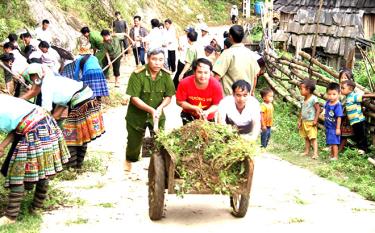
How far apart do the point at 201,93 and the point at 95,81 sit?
2.21 metres

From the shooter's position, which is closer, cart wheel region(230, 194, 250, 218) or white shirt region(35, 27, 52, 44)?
cart wheel region(230, 194, 250, 218)

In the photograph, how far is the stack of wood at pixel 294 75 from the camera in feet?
40.3

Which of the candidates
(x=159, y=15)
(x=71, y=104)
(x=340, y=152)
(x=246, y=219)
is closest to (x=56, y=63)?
(x=71, y=104)

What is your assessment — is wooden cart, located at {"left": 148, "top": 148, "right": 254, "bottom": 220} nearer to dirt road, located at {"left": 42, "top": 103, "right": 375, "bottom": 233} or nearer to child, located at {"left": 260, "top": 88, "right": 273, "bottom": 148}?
dirt road, located at {"left": 42, "top": 103, "right": 375, "bottom": 233}

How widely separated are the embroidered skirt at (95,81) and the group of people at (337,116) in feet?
10.6

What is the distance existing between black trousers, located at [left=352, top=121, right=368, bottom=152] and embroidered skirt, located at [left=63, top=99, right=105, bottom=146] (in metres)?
4.22

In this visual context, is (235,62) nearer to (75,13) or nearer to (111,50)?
(111,50)

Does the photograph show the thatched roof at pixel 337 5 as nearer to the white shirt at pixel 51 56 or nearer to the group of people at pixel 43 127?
the white shirt at pixel 51 56

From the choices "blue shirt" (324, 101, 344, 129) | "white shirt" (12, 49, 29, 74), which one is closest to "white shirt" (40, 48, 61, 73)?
"white shirt" (12, 49, 29, 74)

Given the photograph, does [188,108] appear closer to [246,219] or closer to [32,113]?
[246,219]

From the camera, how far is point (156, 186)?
618 centimetres

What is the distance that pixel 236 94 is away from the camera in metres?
6.89

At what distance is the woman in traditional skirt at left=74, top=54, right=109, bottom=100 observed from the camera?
8.86 meters

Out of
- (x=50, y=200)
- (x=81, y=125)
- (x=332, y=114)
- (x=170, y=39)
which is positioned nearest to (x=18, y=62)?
(x=81, y=125)
